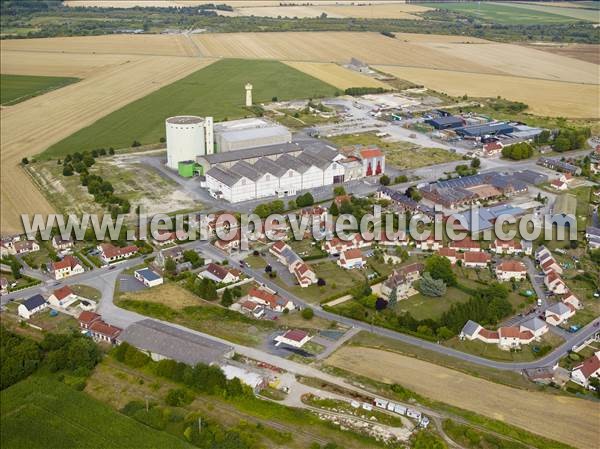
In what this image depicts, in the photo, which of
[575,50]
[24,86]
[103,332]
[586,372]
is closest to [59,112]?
[24,86]

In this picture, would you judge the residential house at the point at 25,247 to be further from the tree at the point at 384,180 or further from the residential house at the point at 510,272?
the residential house at the point at 510,272

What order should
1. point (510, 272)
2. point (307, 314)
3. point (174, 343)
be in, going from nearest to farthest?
1. point (174, 343)
2. point (307, 314)
3. point (510, 272)

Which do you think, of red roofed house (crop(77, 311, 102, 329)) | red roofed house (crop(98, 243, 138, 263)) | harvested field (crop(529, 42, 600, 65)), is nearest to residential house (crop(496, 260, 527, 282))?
red roofed house (crop(98, 243, 138, 263))

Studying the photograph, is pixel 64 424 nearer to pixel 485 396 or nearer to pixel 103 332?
pixel 103 332

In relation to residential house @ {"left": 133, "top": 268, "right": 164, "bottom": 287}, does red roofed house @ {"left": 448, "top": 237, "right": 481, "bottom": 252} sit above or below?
above

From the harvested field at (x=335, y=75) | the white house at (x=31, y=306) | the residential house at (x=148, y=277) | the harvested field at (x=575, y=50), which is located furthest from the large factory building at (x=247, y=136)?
the harvested field at (x=575, y=50)

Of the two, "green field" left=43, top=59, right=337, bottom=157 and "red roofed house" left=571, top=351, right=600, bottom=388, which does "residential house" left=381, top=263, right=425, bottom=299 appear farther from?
"green field" left=43, top=59, right=337, bottom=157

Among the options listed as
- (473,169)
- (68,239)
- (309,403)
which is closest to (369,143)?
(473,169)
